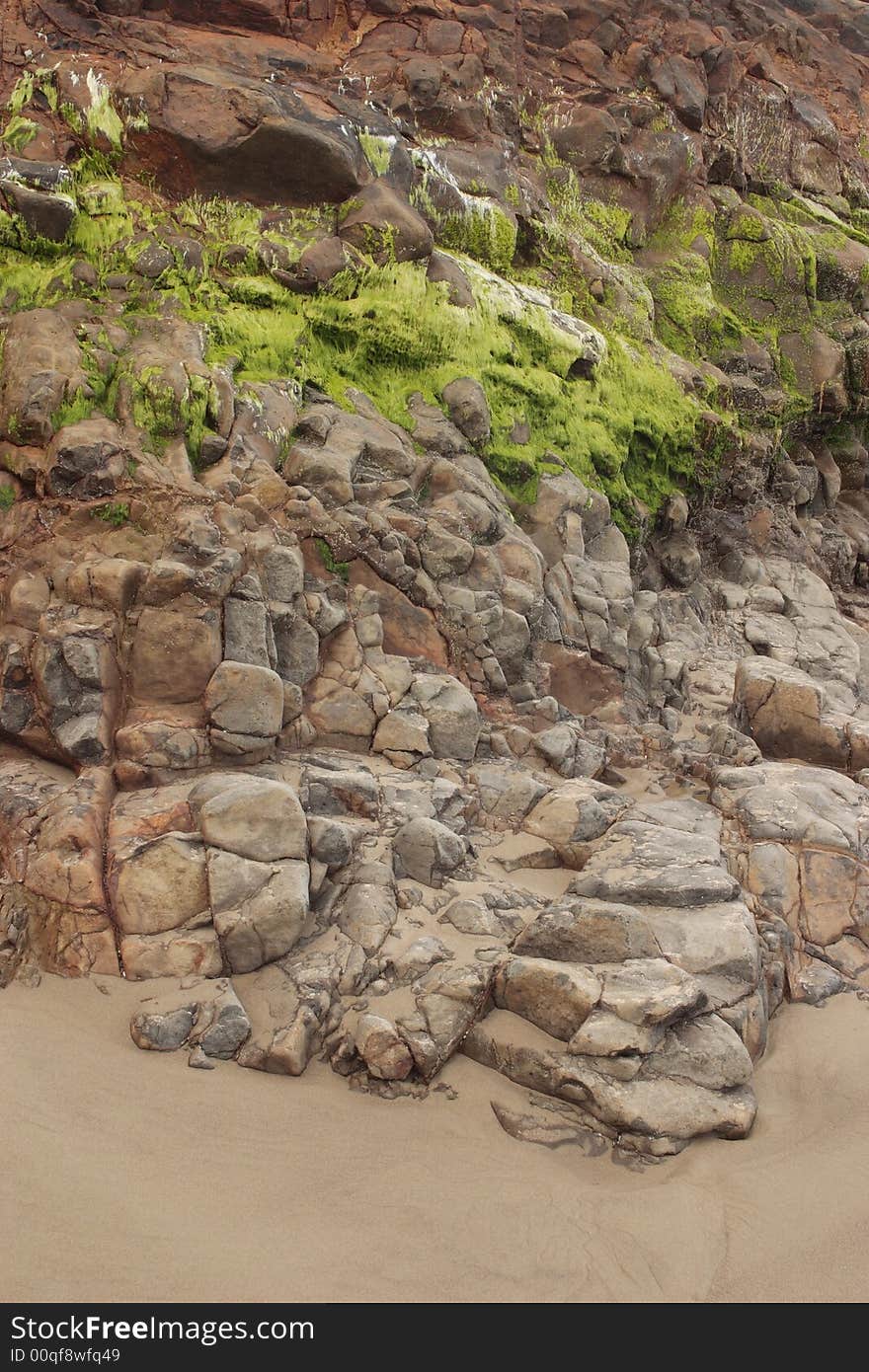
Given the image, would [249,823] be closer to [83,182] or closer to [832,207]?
[83,182]

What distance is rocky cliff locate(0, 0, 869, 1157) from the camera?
513 centimetres

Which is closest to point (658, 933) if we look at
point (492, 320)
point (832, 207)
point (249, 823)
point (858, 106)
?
point (249, 823)

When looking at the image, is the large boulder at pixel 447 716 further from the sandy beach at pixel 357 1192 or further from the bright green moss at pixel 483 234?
the bright green moss at pixel 483 234

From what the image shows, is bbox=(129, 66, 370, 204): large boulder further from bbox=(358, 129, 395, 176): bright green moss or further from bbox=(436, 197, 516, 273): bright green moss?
bbox=(436, 197, 516, 273): bright green moss

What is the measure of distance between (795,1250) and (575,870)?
9.35 feet

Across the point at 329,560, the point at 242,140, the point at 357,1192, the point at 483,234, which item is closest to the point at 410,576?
the point at 329,560

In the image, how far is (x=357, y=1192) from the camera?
13.2 ft

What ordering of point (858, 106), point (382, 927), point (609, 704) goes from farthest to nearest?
point (858, 106), point (609, 704), point (382, 927)

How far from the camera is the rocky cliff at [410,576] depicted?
513 centimetres

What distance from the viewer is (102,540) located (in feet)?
22.2

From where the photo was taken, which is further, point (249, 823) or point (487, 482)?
point (487, 482)

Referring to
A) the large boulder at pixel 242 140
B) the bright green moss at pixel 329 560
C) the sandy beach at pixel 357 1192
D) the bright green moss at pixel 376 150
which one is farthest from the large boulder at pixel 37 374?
the bright green moss at pixel 376 150

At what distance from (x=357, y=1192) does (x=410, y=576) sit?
198 inches

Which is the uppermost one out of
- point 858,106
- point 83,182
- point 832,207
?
point 858,106
